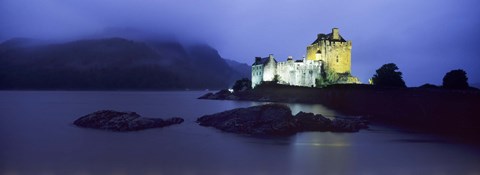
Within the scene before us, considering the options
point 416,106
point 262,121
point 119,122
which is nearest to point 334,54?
point 416,106

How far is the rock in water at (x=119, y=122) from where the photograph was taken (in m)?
33.2

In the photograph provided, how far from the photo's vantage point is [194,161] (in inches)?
891

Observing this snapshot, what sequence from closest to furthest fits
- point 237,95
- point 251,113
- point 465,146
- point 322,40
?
point 465,146 → point 251,113 → point 322,40 → point 237,95

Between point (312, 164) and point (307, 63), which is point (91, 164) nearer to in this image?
point (312, 164)

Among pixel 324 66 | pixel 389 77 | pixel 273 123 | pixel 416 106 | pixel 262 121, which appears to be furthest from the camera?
pixel 324 66

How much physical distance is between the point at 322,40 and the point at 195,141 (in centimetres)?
5454

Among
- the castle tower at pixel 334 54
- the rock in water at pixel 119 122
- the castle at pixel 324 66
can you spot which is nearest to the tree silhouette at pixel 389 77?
the castle at pixel 324 66

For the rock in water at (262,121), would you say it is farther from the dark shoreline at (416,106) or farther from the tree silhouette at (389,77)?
the tree silhouette at (389,77)

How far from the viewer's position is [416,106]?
37562 millimetres

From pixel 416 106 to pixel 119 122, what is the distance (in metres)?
28.7

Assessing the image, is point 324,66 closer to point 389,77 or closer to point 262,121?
point 389,77

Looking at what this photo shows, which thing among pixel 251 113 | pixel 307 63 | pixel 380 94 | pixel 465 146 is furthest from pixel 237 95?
pixel 465 146

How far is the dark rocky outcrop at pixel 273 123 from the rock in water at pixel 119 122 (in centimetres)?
610

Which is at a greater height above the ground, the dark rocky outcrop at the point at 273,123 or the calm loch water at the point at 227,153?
the dark rocky outcrop at the point at 273,123
